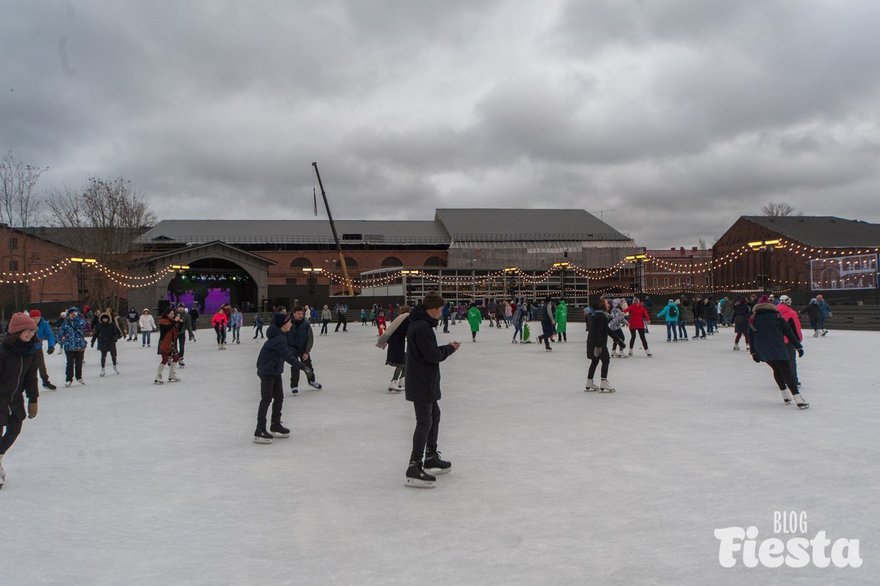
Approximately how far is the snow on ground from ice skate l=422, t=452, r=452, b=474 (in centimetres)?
14

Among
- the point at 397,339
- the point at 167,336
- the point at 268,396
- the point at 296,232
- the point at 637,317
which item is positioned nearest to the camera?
the point at 268,396

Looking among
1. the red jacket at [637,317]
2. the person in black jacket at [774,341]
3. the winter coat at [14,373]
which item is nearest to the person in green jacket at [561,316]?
the red jacket at [637,317]

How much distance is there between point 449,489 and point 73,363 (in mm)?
10949

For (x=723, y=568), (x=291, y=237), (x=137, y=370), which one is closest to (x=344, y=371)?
(x=137, y=370)

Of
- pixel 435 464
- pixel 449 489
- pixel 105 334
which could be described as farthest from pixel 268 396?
pixel 105 334

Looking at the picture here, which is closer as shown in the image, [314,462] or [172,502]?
[172,502]

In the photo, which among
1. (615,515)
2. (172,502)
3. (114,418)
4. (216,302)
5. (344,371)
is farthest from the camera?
(216,302)

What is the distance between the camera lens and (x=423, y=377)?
17.7 feet

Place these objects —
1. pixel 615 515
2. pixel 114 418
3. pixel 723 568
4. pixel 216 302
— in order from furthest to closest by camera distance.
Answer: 1. pixel 216 302
2. pixel 114 418
3. pixel 615 515
4. pixel 723 568

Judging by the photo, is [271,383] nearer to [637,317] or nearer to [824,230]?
[637,317]

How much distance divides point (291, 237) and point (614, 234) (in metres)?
35.5

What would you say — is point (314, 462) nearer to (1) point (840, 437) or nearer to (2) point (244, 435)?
(2) point (244, 435)

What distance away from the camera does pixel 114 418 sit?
8.98 meters

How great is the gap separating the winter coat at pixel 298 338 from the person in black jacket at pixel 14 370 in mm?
5452
